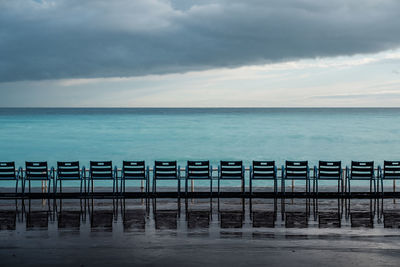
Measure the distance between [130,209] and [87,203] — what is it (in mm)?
1278

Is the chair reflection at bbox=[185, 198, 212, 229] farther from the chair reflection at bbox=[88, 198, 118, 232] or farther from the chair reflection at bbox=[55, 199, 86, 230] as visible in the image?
the chair reflection at bbox=[55, 199, 86, 230]

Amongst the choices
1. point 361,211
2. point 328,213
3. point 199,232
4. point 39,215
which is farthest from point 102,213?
point 361,211

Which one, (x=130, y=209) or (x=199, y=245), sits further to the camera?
(x=130, y=209)

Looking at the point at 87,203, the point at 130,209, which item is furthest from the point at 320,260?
the point at 87,203

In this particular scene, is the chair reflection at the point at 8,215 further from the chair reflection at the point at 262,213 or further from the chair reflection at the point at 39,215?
the chair reflection at the point at 262,213

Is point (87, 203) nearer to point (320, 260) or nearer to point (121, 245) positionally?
point (121, 245)

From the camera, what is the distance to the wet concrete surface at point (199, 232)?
6355 millimetres

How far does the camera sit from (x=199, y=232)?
308 inches

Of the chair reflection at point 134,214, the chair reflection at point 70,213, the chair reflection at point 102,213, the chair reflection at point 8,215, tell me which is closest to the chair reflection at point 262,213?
the chair reflection at point 134,214

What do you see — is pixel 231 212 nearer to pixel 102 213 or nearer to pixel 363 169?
pixel 102 213

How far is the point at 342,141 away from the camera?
55.4 m

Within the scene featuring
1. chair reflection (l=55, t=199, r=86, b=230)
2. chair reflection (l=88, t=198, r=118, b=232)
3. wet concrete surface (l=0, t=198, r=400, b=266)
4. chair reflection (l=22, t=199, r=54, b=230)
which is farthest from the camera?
chair reflection (l=55, t=199, r=86, b=230)

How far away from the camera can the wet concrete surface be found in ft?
20.9

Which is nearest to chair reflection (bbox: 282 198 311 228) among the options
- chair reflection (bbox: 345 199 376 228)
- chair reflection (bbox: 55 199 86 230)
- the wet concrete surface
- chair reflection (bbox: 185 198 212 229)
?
the wet concrete surface
